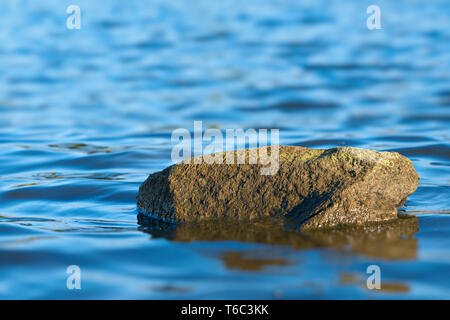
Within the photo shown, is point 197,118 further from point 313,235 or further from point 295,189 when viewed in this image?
point 313,235

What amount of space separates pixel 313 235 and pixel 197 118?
4489mm

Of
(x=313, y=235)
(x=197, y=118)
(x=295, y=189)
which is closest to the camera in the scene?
(x=313, y=235)

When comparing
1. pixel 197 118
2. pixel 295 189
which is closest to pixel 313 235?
pixel 295 189

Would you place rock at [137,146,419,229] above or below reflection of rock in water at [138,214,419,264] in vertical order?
above

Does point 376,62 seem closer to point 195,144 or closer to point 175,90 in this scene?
point 175,90

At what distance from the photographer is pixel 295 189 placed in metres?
3.51

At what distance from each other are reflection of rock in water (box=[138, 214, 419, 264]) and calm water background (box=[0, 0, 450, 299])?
0.07 ft

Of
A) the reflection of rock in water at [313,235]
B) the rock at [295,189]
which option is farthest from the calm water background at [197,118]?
the rock at [295,189]

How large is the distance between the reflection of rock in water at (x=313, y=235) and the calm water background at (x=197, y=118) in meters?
0.02

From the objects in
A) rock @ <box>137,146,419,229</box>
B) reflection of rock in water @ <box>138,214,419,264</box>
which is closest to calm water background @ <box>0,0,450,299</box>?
reflection of rock in water @ <box>138,214,419,264</box>

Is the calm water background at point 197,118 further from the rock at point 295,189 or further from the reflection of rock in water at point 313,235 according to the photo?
the rock at point 295,189

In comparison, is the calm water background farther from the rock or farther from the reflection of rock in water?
the rock

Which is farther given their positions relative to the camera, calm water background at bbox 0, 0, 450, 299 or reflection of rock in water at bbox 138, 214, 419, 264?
reflection of rock in water at bbox 138, 214, 419, 264

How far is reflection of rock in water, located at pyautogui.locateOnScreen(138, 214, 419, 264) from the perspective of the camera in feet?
10.1
